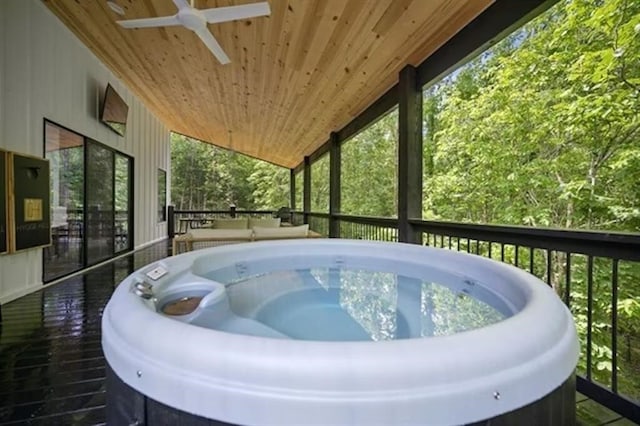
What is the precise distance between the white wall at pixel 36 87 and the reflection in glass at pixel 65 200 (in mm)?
194

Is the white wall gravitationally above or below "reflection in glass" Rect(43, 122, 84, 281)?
above

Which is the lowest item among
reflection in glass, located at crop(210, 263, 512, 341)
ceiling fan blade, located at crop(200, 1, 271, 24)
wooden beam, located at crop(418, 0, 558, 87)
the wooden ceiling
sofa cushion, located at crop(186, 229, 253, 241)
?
reflection in glass, located at crop(210, 263, 512, 341)

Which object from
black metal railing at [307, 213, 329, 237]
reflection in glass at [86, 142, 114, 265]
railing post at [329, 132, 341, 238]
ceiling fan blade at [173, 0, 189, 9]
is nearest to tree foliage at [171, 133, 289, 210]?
black metal railing at [307, 213, 329, 237]

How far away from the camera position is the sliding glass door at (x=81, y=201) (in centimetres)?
432

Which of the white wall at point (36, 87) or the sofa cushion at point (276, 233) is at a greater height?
the white wall at point (36, 87)

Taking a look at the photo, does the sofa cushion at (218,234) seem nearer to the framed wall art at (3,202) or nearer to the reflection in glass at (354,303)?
the reflection in glass at (354,303)

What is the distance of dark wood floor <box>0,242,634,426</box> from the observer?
1.59 metres

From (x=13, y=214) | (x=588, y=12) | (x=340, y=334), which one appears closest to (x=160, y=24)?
(x=13, y=214)

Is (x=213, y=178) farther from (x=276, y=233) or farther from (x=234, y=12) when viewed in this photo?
(x=234, y=12)

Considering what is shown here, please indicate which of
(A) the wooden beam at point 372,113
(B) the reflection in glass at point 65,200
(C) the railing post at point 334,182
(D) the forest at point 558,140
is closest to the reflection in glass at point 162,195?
(B) the reflection in glass at point 65,200

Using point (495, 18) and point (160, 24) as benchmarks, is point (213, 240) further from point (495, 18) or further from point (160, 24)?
point (495, 18)

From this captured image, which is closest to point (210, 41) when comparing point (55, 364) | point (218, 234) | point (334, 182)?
point (218, 234)

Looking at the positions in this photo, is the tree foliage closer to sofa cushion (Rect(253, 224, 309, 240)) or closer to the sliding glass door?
the sliding glass door

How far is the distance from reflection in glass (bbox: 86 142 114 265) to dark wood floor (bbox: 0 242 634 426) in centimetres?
175
